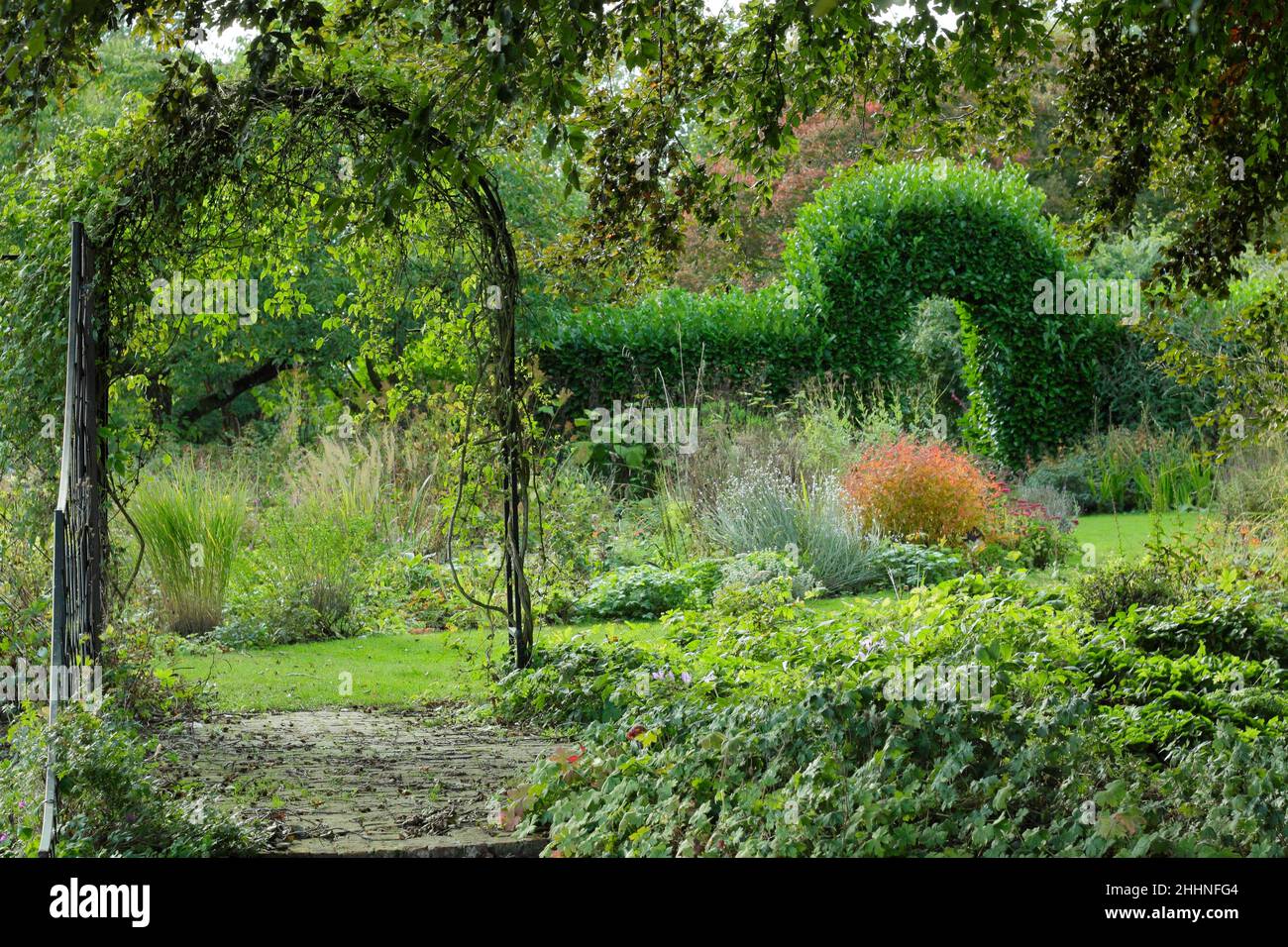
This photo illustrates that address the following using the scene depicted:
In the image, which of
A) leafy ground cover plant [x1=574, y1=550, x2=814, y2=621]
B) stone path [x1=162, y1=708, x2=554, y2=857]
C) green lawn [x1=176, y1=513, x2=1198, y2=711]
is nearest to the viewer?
stone path [x1=162, y1=708, x2=554, y2=857]

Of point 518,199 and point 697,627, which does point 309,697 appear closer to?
point 697,627

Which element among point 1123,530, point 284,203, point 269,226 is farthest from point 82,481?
point 1123,530

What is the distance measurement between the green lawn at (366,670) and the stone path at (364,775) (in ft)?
0.90

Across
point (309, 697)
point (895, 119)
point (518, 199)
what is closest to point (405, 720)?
point (309, 697)

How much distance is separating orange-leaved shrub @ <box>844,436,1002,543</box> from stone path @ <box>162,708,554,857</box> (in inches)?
188

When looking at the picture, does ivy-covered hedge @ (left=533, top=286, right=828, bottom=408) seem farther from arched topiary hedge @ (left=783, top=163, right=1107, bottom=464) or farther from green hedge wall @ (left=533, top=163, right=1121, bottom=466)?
arched topiary hedge @ (left=783, top=163, right=1107, bottom=464)

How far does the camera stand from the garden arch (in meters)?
4.94

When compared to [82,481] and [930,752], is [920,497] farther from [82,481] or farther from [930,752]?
[82,481]

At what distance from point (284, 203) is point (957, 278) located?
9573 mm

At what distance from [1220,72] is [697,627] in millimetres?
3510

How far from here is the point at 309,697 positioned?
625cm

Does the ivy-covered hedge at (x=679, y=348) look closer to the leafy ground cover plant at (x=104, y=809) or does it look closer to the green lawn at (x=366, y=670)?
the green lawn at (x=366, y=670)

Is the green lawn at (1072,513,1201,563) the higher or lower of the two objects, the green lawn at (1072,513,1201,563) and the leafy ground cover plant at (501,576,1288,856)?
the higher

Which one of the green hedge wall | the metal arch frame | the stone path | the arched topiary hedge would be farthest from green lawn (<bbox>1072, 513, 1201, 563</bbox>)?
the metal arch frame
